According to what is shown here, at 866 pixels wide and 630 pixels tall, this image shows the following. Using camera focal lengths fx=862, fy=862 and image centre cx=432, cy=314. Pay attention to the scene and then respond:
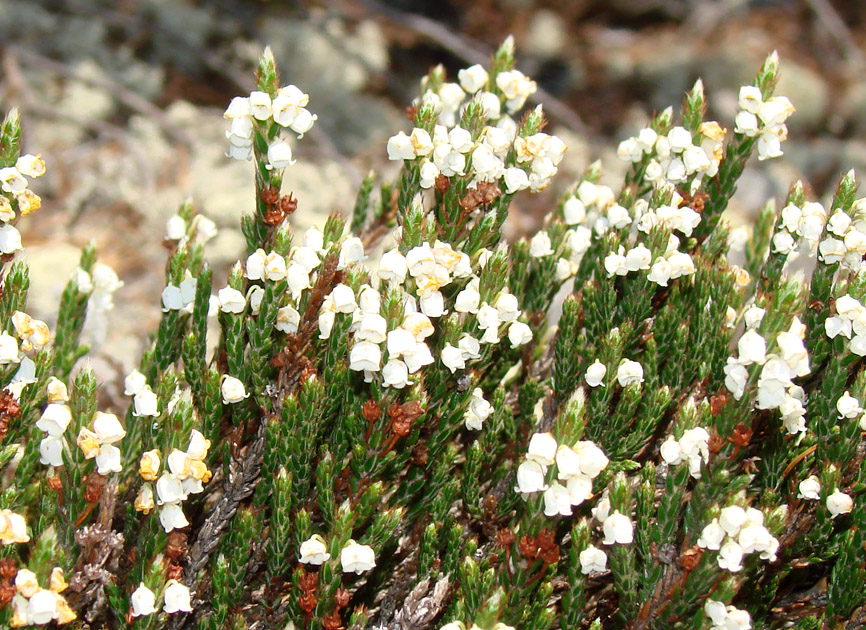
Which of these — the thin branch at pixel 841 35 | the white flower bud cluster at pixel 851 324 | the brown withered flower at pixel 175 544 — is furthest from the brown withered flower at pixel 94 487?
the thin branch at pixel 841 35

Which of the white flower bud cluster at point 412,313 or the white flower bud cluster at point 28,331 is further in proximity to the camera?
the white flower bud cluster at point 28,331

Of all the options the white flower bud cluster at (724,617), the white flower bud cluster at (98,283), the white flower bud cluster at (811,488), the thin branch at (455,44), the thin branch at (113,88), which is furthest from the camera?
the thin branch at (455,44)

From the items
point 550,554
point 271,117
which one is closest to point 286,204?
point 271,117

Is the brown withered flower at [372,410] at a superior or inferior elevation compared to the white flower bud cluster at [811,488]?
superior

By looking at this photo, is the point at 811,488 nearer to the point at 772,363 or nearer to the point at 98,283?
the point at 772,363

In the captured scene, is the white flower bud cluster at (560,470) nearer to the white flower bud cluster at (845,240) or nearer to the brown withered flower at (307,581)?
the brown withered flower at (307,581)

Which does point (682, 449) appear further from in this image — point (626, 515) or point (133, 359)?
point (133, 359)

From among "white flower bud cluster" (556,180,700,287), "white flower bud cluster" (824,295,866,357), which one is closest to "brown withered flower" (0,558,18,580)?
"white flower bud cluster" (556,180,700,287)
